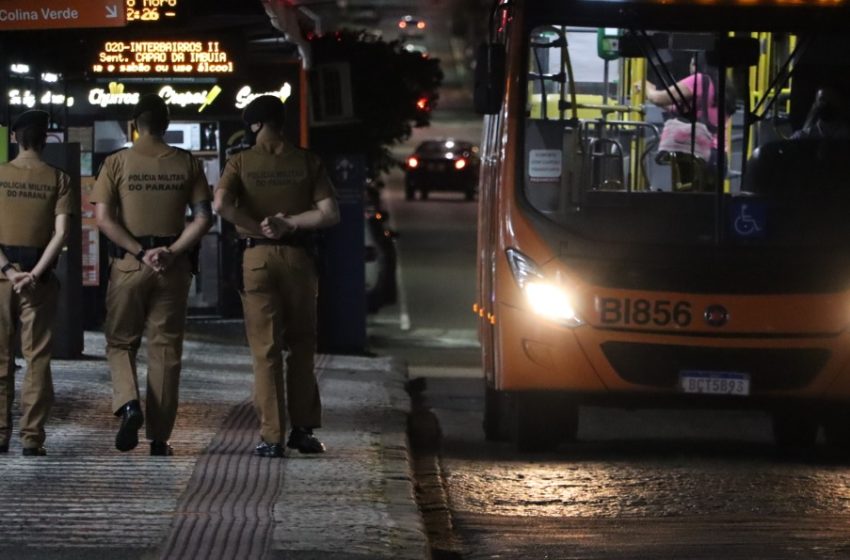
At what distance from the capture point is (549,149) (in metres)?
11.4

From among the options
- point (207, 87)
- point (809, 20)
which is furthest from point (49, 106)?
point (809, 20)

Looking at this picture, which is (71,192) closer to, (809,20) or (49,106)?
(809,20)

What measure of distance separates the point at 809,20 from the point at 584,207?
5.89 feet

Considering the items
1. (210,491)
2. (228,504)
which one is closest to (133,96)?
(210,491)

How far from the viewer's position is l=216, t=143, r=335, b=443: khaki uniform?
32.5ft

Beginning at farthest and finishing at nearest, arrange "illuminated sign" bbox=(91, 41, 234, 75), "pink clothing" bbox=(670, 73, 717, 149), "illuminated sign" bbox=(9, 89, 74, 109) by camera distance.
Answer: "illuminated sign" bbox=(91, 41, 234, 75)
"illuminated sign" bbox=(9, 89, 74, 109)
"pink clothing" bbox=(670, 73, 717, 149)

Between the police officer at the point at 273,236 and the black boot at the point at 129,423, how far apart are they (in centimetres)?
66

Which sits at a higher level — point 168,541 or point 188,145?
point 188,145

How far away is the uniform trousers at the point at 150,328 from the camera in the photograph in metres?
9.77

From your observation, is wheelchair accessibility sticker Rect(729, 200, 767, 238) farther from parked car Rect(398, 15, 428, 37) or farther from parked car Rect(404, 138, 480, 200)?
parked car Rect(404, 138, 480, 200)

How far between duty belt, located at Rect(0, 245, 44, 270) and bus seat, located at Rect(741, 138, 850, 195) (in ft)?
14.2

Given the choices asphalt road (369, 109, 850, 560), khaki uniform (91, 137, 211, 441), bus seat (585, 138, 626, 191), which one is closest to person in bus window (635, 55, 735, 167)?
bus seat (585, 138, 626, 191)

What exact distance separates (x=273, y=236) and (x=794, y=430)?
174 inches

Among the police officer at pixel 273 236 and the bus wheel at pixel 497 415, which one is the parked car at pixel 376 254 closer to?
the bus wheel at pixel 497 415
